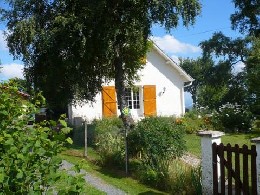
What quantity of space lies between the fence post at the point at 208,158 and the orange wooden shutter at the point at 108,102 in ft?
52.9

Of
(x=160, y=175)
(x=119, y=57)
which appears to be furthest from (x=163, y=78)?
(x=160, y=175)

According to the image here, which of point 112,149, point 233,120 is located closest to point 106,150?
point 112,149

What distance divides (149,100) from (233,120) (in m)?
6.05

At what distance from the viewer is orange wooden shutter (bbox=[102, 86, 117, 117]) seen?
78.3ft

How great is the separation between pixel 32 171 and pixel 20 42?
1357 cm

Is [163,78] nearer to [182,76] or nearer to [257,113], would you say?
[182,76]

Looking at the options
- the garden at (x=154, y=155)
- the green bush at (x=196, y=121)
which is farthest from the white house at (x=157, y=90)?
the garden at (x=154, y=155)

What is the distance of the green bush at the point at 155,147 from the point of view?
9.41 meters

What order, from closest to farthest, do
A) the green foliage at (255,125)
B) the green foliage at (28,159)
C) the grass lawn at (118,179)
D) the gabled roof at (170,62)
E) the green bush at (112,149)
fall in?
the green foliage at (28,159), the grass lawn at (118,179), the green bush at (112,149), the green foliage at (255,125), the gabled roof at (170,62)

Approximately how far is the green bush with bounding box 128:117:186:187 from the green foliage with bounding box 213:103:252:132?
35.9ft

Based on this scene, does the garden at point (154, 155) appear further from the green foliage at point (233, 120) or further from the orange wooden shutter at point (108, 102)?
the orange wooden shutter at point (108, 102)

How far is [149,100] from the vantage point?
25172mm

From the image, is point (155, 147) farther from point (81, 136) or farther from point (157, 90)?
point (157, 90)

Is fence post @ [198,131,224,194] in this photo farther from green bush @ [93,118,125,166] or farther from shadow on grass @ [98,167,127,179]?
green bush @ [93,118,125,166]
